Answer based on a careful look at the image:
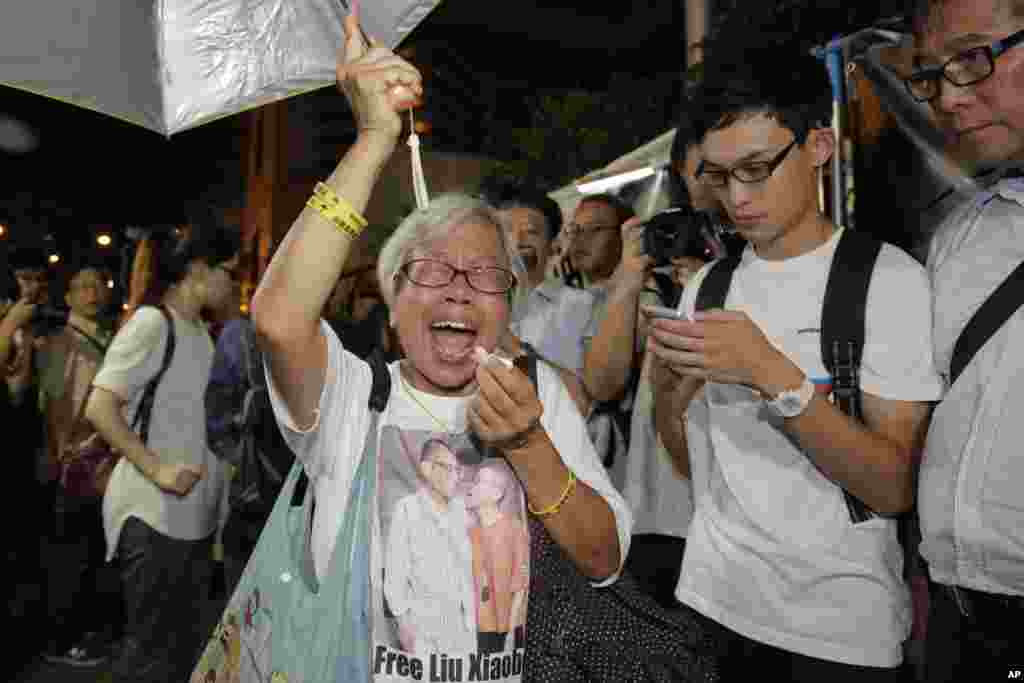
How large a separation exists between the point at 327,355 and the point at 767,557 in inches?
42.9

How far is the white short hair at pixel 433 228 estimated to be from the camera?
1967 millimetres

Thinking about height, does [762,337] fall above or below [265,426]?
above

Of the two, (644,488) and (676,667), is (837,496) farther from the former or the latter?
(644,488)

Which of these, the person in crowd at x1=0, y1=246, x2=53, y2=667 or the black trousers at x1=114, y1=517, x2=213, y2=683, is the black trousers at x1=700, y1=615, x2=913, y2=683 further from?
the person in crowd at x1=0, y1=246, x2=53, y2=667

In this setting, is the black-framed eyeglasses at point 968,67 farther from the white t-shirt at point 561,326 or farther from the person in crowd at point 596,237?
the person in crowd at point 596,237

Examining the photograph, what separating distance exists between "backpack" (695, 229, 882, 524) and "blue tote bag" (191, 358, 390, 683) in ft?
3.40

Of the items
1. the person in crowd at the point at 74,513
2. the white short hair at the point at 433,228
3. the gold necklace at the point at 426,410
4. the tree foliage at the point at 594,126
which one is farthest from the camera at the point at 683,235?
the tree foliage at the point at 594,126

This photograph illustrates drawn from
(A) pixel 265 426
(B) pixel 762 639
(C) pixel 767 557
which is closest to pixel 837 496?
(C) pixel 767 557

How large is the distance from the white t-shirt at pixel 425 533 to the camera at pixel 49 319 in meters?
3.76

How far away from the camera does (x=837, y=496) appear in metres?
1.87

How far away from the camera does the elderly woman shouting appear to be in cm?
157

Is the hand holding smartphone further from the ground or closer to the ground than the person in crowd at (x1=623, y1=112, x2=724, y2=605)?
further from the ground

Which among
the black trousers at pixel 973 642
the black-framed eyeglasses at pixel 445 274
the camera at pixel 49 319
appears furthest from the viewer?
the camera at pixel 49 319

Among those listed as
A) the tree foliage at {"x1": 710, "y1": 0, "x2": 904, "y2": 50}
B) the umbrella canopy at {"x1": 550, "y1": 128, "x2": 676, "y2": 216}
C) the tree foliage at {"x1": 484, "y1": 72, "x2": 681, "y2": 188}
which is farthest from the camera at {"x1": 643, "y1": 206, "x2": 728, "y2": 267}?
the tree foliage at {"x1": 484, "y1": 72, "x2": 681, "y2": 188}
